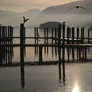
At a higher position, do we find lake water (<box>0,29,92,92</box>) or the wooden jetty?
the wooden jetty

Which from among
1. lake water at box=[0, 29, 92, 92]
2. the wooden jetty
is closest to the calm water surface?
lake water at box=[0, 29, 92, 92]

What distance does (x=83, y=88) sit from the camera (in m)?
12.3

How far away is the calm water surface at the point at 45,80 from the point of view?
12.3 meters

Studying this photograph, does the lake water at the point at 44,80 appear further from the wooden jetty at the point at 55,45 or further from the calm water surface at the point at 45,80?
the wooden jetty at the point at 55,45

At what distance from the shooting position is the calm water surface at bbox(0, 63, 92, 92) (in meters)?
12.3

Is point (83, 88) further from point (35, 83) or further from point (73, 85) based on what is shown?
point (35, 83)

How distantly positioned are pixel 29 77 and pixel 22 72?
1610mm

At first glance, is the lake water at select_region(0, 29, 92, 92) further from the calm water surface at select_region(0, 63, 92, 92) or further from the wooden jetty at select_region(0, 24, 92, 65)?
the wooden jetty at select_region(0, 24, 92, 65)

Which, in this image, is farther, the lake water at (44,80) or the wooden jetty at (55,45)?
the wooden jetty at (55,45)

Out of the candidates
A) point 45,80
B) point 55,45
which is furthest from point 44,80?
point 55,45

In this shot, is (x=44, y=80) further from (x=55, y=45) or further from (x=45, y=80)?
(x=55, y=45)

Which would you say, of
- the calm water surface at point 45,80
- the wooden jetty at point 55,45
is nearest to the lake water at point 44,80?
the calm water surface at point 45,80

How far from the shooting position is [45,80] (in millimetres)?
14031

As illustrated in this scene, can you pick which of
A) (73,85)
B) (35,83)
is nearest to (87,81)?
(73,85)
